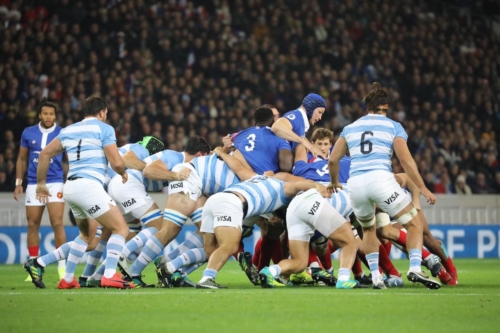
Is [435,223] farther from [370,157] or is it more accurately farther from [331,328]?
[331,328]

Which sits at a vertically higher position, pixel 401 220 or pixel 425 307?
pixel 401 220

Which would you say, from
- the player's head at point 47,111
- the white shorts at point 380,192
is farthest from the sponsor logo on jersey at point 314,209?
the player's head at point 47,111

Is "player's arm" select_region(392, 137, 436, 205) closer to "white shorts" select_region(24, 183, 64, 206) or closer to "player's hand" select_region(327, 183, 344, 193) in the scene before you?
"player's hand" select_region(327, 183, 344, 193)

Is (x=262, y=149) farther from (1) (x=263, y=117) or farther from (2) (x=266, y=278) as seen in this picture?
(2) (x=266, y=278)

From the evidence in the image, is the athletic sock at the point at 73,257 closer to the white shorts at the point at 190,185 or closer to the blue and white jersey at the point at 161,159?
the white shorts at the point at 190,185

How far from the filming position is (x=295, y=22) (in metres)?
23.4

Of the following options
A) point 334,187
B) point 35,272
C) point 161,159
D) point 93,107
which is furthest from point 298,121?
point 35,272

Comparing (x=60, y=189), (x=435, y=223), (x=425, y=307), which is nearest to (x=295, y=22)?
(x=435, y=223)

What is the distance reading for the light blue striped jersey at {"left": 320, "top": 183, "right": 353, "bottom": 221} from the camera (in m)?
10.4

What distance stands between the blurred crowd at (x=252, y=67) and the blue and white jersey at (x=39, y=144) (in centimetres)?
453

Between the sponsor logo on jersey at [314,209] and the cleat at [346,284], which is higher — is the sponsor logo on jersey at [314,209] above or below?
above

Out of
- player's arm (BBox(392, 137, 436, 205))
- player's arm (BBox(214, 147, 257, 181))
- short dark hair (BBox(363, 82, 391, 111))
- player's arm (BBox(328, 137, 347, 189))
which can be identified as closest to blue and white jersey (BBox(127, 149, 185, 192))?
player's arm (BBox(214, 147, 257, 181))

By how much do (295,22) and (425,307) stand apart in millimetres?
16444

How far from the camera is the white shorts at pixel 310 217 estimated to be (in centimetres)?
984
